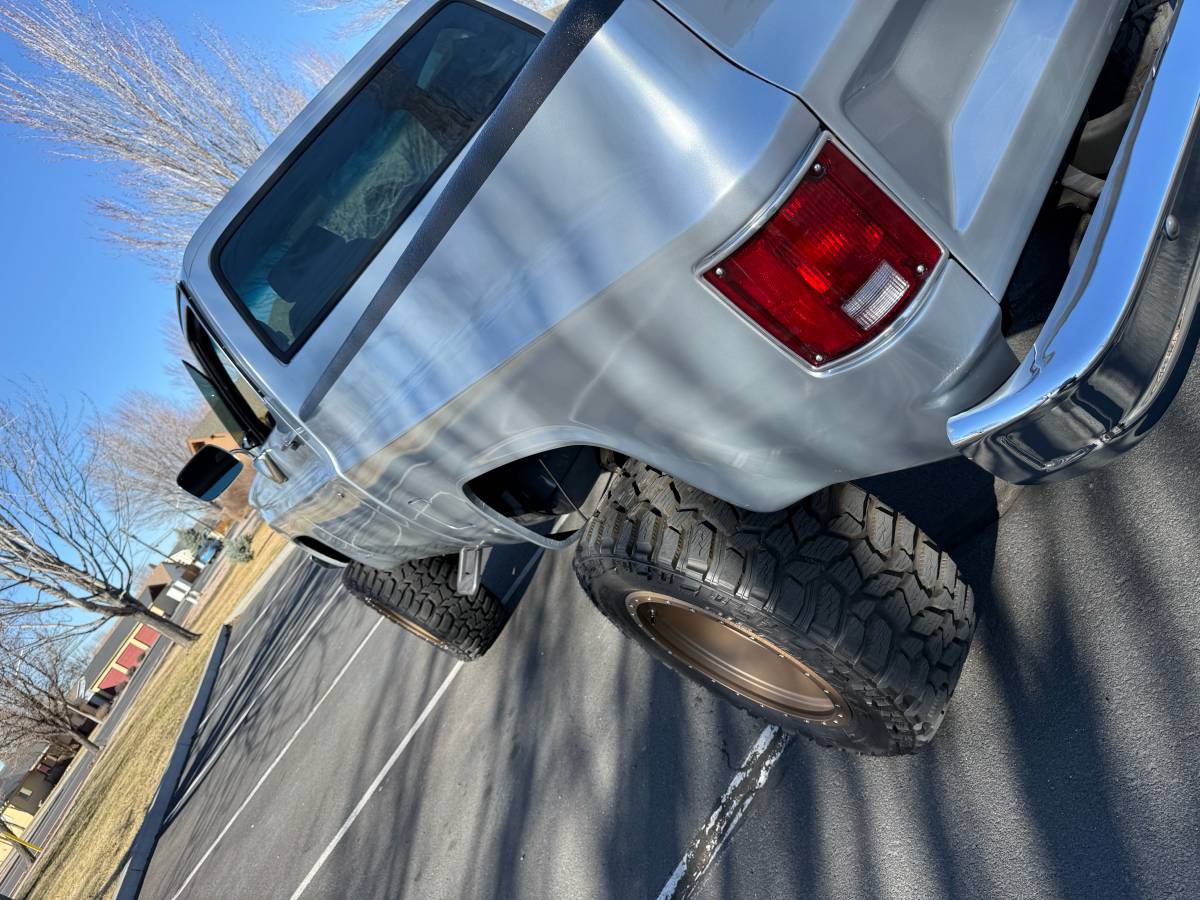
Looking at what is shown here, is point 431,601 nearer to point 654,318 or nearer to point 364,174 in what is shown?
point 364,174

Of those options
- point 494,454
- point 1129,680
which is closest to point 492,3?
point 494,454

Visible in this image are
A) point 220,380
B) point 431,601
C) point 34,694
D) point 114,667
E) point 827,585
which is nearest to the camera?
point 827,585

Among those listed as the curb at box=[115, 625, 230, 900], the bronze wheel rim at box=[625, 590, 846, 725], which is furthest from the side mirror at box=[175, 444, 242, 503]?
the curb at box=[115, 625, 230, 900]

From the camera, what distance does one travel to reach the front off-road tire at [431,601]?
432 centimetres

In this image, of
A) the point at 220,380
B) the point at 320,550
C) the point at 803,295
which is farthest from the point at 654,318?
the point at 320,550

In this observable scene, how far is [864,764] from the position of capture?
248 cm

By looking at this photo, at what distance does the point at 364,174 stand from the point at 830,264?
1.91 meters

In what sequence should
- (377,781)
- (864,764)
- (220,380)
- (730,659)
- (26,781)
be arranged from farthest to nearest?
(26,781) < (377,781) < (220,380) < (730,659) < (864,764)

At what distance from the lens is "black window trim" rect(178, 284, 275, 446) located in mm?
3369

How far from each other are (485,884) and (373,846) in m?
1.18

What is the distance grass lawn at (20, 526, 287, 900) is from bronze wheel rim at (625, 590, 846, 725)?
785 cm

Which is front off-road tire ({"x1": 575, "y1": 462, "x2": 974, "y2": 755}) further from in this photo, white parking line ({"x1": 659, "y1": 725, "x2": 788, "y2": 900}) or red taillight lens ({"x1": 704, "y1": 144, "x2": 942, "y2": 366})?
red taillight lens ({"x1": 704, "y1": 144, "x2": 942, "y2": 366})

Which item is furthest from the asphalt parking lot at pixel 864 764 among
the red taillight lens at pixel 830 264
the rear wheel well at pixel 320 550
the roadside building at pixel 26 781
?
the roadside building at pixel 26 781

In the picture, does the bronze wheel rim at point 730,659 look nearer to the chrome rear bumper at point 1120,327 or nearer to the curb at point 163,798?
the chrome rear bumper at point 1120,327
